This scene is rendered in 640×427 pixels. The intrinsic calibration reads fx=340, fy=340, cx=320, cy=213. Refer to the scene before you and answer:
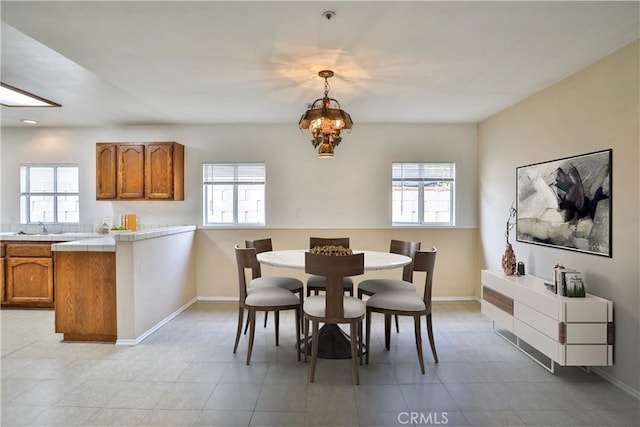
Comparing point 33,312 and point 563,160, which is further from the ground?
point 563,160

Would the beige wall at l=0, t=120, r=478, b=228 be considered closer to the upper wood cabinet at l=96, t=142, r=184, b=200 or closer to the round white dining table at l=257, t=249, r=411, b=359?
the upper wood cabinet at l=96, t=142, r=184, b=200

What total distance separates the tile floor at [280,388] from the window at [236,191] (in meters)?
1.85

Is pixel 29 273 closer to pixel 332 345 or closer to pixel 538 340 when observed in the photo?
pixel 332 345

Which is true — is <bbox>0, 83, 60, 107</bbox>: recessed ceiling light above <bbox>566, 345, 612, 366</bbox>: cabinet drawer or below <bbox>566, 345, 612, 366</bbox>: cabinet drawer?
above

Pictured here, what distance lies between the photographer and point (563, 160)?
9.65ft

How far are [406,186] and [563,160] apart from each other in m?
1.98

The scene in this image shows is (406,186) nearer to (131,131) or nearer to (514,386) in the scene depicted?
(514,386)

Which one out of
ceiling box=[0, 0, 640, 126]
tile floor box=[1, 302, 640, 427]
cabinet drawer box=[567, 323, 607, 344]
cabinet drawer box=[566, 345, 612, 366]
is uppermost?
ceiling box=[0, 0, 640, 126]

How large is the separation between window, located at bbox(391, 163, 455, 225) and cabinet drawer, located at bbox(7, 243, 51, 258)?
4.41 m

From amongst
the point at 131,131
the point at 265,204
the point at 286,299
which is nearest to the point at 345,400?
the point at 286,299

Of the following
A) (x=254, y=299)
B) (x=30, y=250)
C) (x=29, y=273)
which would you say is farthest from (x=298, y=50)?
(x=29, y=273)

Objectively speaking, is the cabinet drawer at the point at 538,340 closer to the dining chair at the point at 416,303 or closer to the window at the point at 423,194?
the dining chair at the point at 416,303

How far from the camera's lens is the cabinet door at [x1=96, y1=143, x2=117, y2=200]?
14.6ft

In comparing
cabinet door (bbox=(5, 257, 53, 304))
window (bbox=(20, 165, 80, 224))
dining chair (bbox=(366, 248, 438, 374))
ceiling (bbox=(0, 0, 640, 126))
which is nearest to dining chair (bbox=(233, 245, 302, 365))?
dining chair (bbox=(366, 248, 438, 374))
